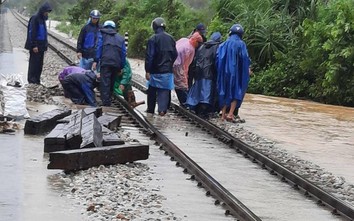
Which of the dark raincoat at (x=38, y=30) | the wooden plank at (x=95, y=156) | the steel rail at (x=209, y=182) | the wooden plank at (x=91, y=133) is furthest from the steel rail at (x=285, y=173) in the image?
the dark raincoat at (x=38, y=30)

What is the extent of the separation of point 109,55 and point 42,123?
152 inches

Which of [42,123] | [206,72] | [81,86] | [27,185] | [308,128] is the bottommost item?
[308,128]

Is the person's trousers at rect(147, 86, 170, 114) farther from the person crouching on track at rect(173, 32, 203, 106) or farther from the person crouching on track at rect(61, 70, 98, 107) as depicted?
the person crouching on track at rect(61, 70, 98, 107)

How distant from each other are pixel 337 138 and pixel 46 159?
22.2 feet

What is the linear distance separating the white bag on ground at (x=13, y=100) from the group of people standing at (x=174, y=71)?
Answer: 265 centimetres

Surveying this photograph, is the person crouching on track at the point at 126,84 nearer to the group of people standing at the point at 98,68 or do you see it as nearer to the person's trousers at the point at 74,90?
the group of people standing at the point at 98,68

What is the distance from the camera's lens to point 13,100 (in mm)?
13648

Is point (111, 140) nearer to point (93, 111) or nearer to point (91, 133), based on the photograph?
point (91, 133)

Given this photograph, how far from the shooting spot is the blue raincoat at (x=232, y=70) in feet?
52.0

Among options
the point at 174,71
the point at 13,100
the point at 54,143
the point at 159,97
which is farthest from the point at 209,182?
the point at 174,71

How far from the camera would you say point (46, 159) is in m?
10.5

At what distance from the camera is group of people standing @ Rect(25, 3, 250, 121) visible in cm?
1596

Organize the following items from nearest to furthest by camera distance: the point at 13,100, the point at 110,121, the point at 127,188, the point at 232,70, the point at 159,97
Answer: the point at 127,188 → the point at 110,121 → the point at 13,100 → the point at 232,70 → the point at 159,97

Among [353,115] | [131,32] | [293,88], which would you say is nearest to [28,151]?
[353,115]
